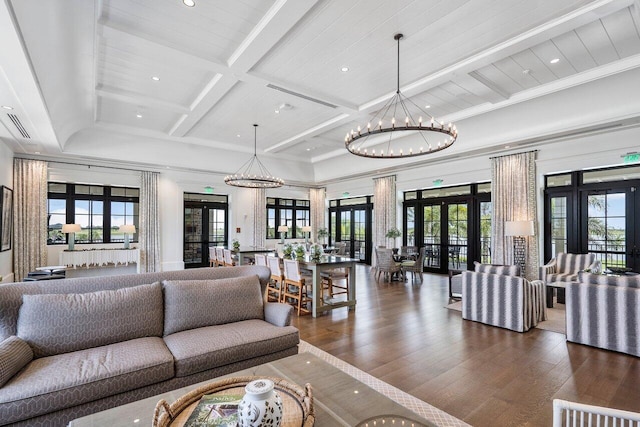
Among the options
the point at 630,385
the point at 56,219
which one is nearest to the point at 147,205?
the point at 56,219

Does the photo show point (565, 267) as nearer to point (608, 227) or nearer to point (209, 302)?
point (608, 227)

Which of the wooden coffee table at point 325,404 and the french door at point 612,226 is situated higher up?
the french door at point 612,226

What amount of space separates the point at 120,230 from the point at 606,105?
38.8ft

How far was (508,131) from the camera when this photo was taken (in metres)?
7.32

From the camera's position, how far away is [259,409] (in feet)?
4.53

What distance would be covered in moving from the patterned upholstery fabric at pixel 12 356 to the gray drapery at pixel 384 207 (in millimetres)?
9580

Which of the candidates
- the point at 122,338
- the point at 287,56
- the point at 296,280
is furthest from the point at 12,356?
the point at 287,56

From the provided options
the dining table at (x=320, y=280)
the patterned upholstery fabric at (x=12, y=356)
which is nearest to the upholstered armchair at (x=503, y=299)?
the dining table at (x=320, y=280)

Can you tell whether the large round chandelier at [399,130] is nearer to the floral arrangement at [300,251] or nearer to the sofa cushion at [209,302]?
the floral arrangement at [300,251]

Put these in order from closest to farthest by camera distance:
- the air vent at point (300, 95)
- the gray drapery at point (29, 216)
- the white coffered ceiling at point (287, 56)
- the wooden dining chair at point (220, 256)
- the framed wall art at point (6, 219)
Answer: the white coffered ceiling at point (287, 56)
the air vent at point (300, 95)
the framed wall art at point (6, 219)
the gray drapery at point (29, 216)
the wooden dining chair at point (220, 256)

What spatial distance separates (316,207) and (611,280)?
10751 millimetres

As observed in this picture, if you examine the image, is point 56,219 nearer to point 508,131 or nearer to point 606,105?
point 508,131

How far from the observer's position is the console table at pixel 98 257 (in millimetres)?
8359

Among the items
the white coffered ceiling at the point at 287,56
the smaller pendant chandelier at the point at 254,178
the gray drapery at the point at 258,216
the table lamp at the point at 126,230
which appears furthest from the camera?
the gray drapery at the point at 258,216
